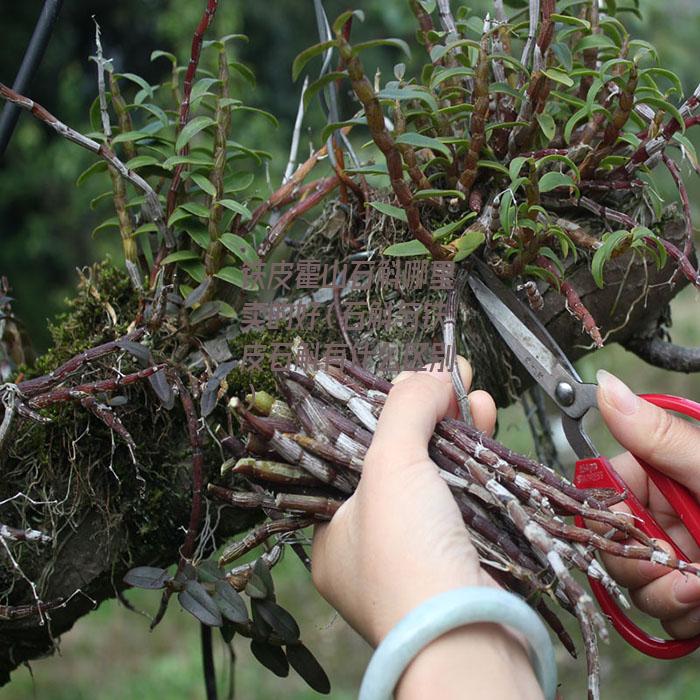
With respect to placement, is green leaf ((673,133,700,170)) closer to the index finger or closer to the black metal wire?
the index finger

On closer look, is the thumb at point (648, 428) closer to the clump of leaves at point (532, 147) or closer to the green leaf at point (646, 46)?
the clump of leaves at point (532, 147)

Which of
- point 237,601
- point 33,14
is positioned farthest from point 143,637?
point 33,14

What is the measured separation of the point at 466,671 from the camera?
58 cm

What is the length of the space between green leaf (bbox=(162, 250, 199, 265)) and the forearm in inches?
19.4

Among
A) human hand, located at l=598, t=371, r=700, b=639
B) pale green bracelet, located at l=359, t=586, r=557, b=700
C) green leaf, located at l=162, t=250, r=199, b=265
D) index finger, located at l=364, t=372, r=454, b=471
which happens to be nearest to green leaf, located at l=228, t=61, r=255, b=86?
green leaf, located at l=162, t=250, r=199, b=265

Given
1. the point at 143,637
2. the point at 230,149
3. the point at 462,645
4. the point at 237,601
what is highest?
the point at 230,149

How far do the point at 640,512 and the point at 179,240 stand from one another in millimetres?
589

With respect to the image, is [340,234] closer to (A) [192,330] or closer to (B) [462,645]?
(A) [192,330]

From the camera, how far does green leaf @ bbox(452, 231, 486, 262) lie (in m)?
0.80

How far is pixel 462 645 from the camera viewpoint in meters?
0.59

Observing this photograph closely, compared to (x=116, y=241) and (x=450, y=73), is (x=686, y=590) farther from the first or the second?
(x=116, y=241)

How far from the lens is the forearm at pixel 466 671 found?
569 millimetres

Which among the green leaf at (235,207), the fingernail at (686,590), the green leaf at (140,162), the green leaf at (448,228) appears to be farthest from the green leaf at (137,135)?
the fingernail at (686,590)

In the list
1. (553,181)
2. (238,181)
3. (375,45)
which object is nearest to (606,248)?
(553,181)
